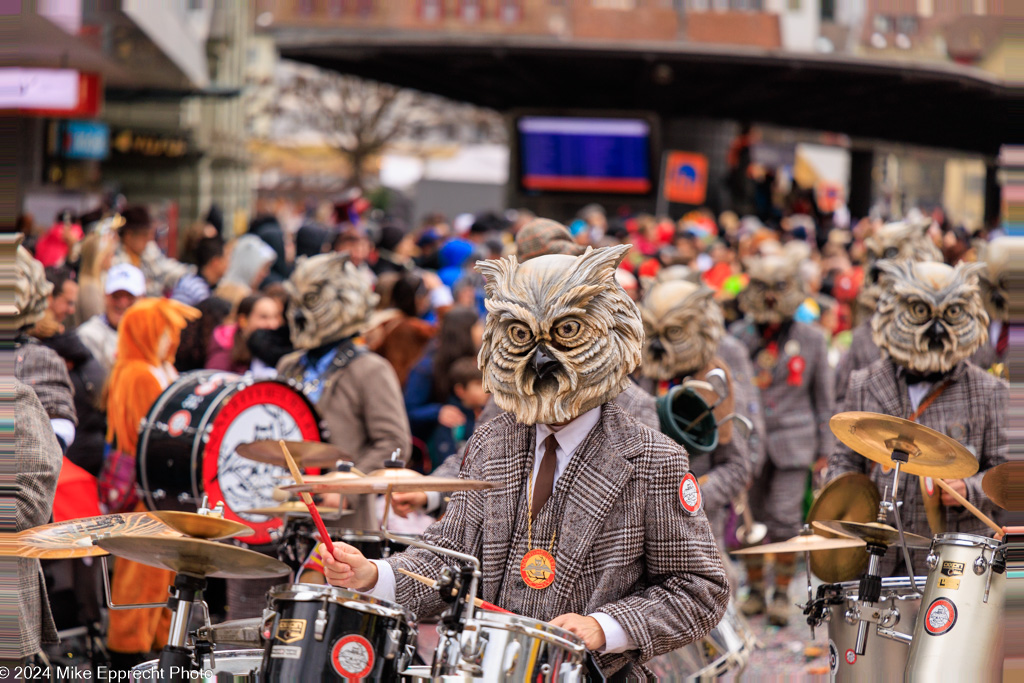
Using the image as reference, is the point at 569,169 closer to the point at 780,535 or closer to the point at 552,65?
the point at 552,65

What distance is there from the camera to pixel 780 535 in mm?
8289

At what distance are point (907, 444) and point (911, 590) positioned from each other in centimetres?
64

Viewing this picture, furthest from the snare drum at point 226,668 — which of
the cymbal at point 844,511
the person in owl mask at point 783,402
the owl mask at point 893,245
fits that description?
the owl mask at point 893,245

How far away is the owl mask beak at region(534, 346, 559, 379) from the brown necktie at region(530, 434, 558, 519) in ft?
0.79

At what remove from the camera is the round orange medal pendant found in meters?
3.35

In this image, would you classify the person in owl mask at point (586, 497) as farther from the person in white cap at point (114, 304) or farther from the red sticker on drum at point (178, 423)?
the person in white cap at point (114, 304)

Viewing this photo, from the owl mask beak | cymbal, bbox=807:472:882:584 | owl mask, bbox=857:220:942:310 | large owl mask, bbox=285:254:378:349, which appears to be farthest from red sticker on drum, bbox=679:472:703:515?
owl mask, bbox=857:220:942:310

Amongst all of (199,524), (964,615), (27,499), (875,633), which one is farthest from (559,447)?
(27,499)

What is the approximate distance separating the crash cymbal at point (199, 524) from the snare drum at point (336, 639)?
0.31 m

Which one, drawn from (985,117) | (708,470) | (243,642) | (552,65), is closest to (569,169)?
(552,65)

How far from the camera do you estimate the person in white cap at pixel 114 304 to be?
7566 mm

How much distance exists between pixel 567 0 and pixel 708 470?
15394 millimetres

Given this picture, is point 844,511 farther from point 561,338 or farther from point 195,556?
point 195,556

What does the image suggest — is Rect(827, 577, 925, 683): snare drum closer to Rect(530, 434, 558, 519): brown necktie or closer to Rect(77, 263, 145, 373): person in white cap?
Rect(530, 434, 558, 519): brown necktie
